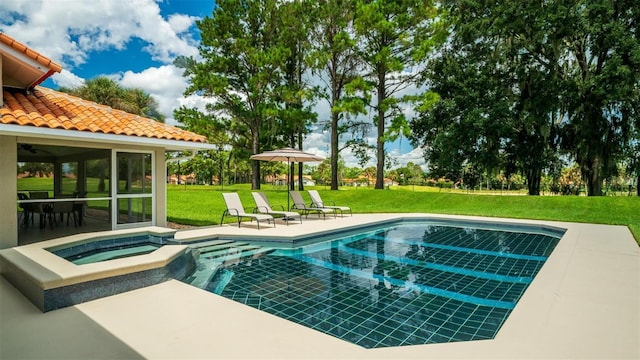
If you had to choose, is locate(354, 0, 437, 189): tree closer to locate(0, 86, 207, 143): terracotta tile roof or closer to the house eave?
the house eave

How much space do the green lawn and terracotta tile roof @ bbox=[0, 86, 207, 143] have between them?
420 centimetres

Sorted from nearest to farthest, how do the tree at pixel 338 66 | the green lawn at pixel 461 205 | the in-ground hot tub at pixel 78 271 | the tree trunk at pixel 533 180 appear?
the in-ground hot tub at pixel 78 271, the green lawn at pixel 461 205, the tree at pixel 338 66, the tree trunk at pixel 533 180

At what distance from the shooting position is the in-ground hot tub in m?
4.07

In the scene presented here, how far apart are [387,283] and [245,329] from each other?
2.72 m

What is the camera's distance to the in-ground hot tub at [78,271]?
4074 millimetres

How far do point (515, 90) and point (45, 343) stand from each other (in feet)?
81.2

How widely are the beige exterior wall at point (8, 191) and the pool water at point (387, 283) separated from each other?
3.59m

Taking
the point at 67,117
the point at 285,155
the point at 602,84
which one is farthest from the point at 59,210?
the point at 602,84

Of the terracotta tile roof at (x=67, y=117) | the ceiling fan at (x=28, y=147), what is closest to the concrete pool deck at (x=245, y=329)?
the terracotta tile roof at (x=67, y=117)

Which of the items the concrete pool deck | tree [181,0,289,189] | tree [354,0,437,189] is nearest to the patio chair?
the concrete pool deck

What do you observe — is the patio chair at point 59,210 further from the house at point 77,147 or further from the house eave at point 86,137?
the house eave at point 86,137

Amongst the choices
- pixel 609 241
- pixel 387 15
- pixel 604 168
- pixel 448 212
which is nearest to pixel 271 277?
pixel 609 241

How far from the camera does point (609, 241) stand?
827 centimetres

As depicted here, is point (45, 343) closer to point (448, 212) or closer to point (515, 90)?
point (448, 212)
